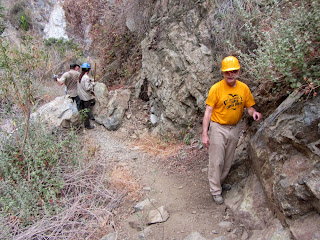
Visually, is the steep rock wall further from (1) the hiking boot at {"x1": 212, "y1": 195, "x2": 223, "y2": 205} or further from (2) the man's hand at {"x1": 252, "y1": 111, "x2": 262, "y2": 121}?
(1) the hiking boot at {"x1": 212, "y1": 195, "x2": 223, "y2": 205}

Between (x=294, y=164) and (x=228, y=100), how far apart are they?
41.6 inches

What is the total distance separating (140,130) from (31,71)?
125 inches

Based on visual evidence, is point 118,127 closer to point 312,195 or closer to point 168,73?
point 168,73

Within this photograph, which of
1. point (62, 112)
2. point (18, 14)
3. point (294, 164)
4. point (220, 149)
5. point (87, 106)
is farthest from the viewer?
point (18, 14)

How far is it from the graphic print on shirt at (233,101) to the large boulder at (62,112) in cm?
406

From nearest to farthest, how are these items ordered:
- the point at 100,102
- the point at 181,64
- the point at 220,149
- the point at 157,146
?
the point at 220,149
the point at 157,146
the point at 181,64
the point at 100,102

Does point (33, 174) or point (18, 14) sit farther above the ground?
point (18, 14)

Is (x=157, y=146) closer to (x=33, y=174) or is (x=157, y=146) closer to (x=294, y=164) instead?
(x=33, y=174)

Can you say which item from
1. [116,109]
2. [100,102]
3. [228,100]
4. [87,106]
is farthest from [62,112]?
[228,100]

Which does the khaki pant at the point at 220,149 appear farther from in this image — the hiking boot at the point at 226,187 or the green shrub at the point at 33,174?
the green shrub at the point at 33,174

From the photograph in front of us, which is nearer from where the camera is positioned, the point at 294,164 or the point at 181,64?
the point at 294,164

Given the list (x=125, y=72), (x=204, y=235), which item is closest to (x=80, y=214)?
(x=204, y=235)

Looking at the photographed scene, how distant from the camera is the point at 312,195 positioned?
234 centimetres

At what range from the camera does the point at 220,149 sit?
3500mm
